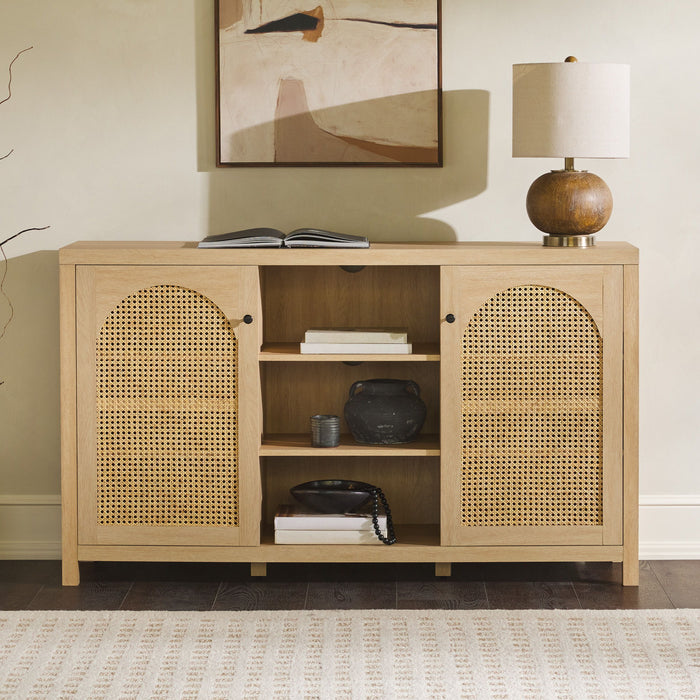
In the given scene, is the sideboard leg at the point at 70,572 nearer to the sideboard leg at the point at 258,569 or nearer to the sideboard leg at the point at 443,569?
the sideboard leg at the point at 258,569

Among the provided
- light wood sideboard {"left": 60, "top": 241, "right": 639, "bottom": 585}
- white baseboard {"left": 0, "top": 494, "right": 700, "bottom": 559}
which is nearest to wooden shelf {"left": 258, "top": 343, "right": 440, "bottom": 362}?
light wood sideboard {"left": 60, "top": 241, "right": 639, "bottom": 585}

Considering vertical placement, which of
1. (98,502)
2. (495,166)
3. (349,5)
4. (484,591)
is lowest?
(484,591)

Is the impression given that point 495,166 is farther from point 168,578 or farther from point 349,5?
point 168,578

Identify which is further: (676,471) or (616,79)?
(676,471)

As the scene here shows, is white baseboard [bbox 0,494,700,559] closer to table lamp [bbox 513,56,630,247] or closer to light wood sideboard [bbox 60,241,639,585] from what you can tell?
light wood sideboard [bbox 60,241,639,585]

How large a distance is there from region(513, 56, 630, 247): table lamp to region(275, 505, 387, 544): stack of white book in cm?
104

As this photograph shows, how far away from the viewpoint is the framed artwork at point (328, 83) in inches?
124

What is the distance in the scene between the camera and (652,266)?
325 cm

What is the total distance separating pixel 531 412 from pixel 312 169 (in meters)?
1.07

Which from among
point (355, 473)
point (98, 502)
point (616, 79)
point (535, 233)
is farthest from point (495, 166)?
point (98, 502)

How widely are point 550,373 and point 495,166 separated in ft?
2.44

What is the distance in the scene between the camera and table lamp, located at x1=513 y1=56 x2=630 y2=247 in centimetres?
282

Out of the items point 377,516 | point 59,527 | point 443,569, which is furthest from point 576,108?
point 59,527

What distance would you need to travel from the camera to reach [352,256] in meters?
2.85
